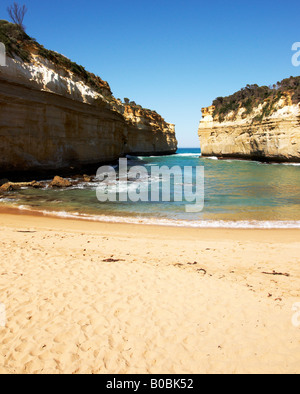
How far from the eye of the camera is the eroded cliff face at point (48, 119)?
48.5ft

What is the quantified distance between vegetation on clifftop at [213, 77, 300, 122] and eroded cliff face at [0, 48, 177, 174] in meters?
22.4

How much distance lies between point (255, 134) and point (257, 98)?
7185 millimetres

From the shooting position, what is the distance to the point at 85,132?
2112 cm

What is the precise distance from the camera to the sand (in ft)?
8.62

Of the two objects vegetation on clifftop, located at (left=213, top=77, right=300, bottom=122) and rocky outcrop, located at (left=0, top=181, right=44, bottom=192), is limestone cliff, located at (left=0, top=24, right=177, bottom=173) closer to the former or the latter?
rocky outcrop, located at (left=0, top=181, right=44, bottom=192)

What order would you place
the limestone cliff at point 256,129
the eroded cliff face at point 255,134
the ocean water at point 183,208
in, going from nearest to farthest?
the ocean water at point 183,208, the eroded cliff face at point 255,134, the limestone cliff at point 256,129

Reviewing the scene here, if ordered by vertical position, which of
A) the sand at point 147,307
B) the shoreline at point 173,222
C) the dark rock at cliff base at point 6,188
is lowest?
the sand at point 147,307

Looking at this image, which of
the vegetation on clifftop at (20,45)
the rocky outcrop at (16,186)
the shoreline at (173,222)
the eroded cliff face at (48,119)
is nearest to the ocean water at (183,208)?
the shoreline at (173,222)

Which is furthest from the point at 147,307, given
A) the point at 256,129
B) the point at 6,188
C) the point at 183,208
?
the point at 256,129

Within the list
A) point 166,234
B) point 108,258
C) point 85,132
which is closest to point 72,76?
point 85,132

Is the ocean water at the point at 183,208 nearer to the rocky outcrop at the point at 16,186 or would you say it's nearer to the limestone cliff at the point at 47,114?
the rocky outcrop at the point at 16,186
